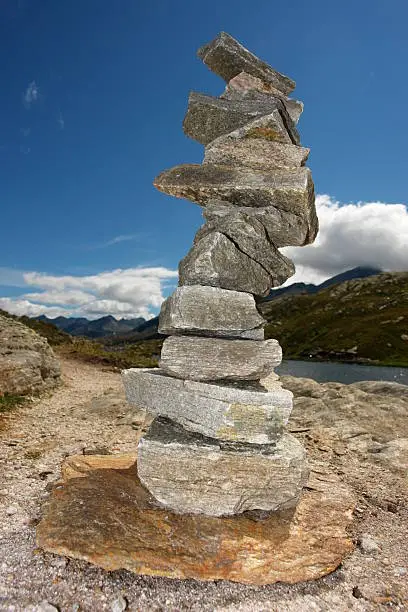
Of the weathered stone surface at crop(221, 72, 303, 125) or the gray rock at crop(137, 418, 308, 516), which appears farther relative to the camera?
the weathered stone surface at crop(221, 72, 303, 125)

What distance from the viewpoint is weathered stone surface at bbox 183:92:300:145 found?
33.5ft

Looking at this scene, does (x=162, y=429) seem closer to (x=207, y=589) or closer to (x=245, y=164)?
(x=207, y=589)

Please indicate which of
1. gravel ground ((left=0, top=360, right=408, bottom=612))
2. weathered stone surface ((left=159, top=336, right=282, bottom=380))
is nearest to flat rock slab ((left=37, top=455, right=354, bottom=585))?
gravel ground ((left=0, top=360, right=408, bottom=612))

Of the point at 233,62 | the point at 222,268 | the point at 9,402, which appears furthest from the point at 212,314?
the point at 9,402

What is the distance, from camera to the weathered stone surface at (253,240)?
9.05 m

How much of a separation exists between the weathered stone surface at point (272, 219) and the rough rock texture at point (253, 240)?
92mm

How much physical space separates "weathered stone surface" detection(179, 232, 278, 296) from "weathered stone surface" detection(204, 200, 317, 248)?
2.27 feet

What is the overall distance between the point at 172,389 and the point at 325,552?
4.30m

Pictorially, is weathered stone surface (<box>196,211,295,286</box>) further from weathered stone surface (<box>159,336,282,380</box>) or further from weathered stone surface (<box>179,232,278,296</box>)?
weathered stone surface (<box>159,336,282,380</box>)

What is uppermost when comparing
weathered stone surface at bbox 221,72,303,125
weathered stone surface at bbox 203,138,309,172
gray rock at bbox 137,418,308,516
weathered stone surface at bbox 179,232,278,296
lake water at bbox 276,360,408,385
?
weathered stone surface at bbox 221,72,303,125

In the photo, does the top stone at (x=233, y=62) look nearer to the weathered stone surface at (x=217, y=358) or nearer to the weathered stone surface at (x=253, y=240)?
the weathered stone surface at (x=253, y=240)

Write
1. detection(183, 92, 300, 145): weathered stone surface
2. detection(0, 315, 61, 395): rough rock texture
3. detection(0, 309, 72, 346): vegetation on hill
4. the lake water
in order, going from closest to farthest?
detection(183, 92, 300, 145): weathered stone surface
detection(0, 315, 61, 395): rough rock texture
detection(0, 309, 72, 346): vegetation on hill
the lake water

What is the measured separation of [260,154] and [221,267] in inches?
129

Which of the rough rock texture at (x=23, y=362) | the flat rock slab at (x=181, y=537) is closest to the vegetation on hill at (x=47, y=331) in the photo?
the rough rock texture at (x=23, y=362)
